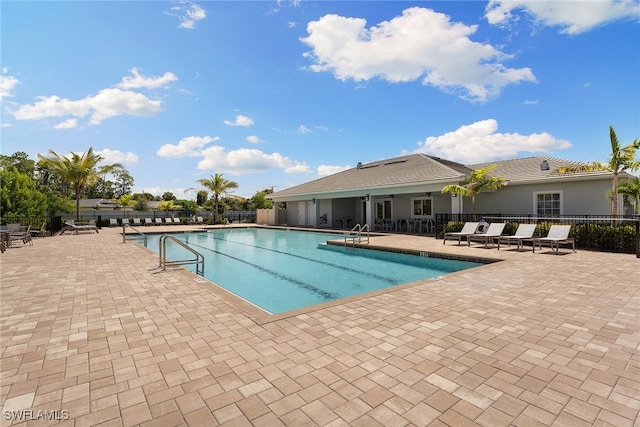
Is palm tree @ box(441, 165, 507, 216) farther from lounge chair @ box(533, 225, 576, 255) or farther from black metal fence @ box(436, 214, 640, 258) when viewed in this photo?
lounge chair @ box(533, 225, 576, 255)

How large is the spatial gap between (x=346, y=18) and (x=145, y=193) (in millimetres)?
68979

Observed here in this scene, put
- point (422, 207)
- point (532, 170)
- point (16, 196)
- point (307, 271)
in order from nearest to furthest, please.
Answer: point (307, 271), point (532, 170), point (16, 196), point (422, 207)

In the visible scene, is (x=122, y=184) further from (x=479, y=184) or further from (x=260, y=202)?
(x=479, y=184)

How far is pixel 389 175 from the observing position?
2030 cm

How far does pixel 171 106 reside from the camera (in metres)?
14.9

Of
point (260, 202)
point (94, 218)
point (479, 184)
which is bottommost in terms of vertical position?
point (94, 218)

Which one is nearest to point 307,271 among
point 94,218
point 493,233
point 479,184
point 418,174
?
point 493,233

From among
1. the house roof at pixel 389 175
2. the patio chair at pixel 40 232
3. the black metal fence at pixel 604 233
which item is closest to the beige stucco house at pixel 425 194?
the house roof at pixel 389 175

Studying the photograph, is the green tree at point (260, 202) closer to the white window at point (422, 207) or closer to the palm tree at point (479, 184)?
the white window at point (422, 207)

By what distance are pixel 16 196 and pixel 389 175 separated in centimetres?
2086

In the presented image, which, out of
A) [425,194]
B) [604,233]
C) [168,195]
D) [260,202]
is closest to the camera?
[604,233]

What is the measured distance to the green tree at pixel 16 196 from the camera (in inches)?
641

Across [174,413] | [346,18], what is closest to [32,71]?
[346,18]

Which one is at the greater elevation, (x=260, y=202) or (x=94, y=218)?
(x=260, y=202)
